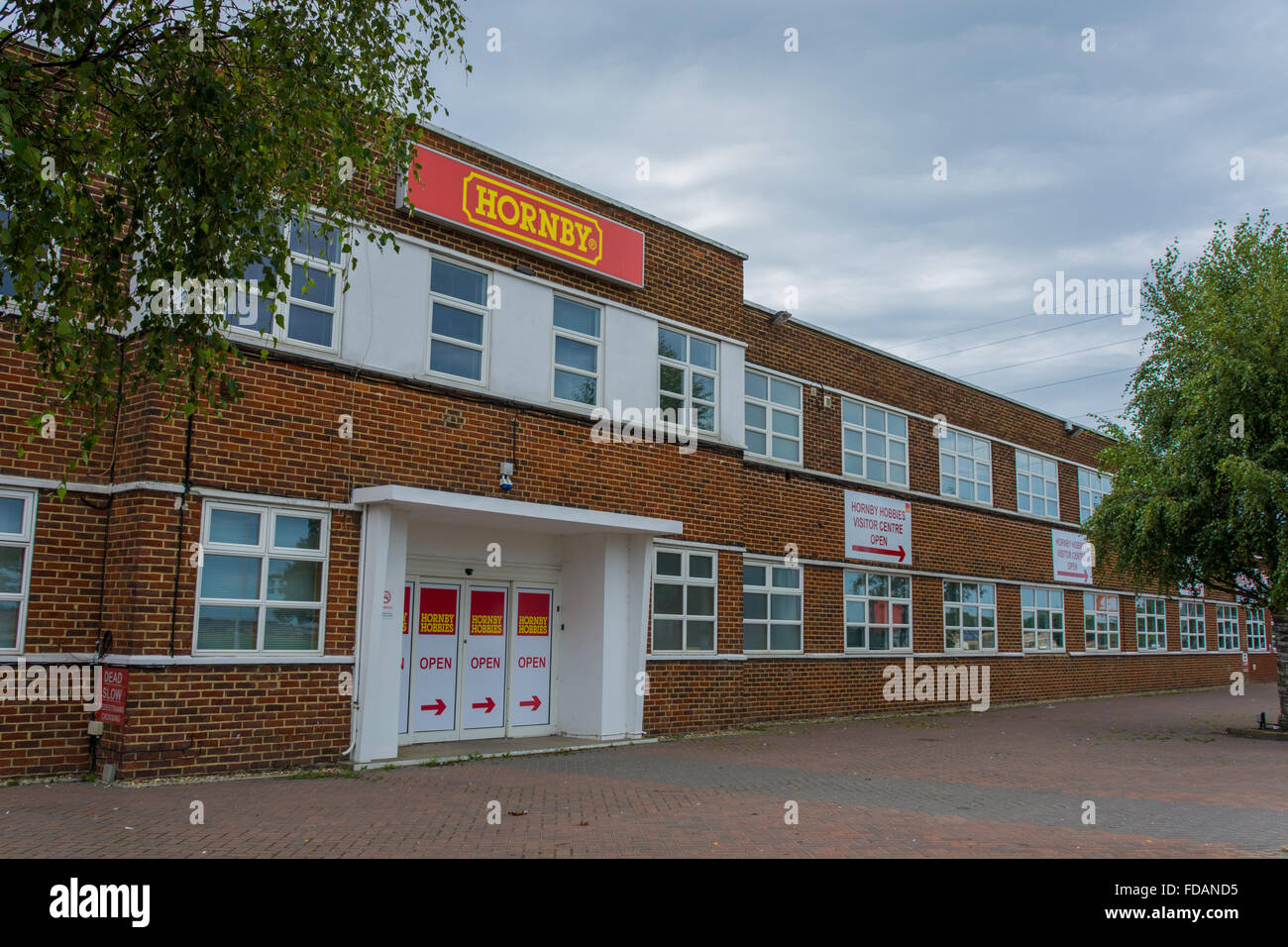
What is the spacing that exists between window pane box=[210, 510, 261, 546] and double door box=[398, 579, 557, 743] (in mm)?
2213

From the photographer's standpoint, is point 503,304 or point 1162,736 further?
point 1162,736

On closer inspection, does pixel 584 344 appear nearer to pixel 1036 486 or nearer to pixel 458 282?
pixel 458 282

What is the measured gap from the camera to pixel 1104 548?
60.7ft

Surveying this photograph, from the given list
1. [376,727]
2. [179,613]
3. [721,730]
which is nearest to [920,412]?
[721,730]

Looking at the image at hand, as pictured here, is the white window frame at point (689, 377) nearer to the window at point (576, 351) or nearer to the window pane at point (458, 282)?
the window at point (576, 351)

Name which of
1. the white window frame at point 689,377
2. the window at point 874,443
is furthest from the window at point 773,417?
the window at point 874,443

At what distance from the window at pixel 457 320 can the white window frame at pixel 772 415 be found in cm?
557

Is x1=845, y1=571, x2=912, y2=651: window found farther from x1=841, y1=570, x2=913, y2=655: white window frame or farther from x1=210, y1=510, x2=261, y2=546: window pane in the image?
x1=210, y1=510, x2=261, y2=546: window pane

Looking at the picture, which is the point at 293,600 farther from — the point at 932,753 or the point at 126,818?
the point at 932,753

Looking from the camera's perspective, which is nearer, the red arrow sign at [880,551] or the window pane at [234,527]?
the window pane at [234,527]

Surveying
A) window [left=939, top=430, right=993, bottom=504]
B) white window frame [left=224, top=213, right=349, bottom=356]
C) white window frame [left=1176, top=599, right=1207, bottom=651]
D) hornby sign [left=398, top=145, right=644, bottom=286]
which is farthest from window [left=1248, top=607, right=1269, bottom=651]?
white window frame [left=224, top=213, right=349, bottom=356]

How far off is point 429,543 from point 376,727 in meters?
2.55

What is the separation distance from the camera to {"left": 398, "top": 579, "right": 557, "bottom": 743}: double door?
13070mm

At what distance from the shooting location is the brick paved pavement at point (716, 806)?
755 centimetres
